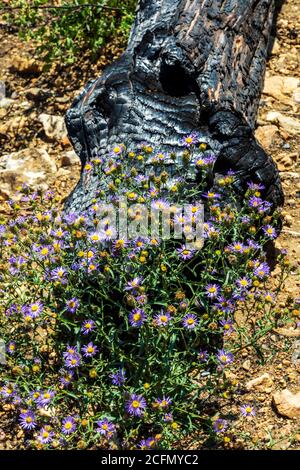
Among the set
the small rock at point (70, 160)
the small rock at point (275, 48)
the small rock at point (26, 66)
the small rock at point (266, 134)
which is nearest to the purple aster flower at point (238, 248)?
the small rock at point (266, 134)

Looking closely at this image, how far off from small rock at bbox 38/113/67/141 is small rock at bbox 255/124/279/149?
132 centimetres

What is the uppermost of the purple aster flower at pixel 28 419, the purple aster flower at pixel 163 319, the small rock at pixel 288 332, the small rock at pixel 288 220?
the purple aster flower at pixel 163 319

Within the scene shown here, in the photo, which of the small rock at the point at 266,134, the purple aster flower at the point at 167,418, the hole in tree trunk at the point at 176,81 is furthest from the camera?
the small rock at the point at 266,134

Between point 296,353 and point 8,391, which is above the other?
point 8,391

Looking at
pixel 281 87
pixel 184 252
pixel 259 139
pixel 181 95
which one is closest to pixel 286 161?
pixel 259 139

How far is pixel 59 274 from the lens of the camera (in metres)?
3.15

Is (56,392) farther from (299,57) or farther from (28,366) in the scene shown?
(299,57)

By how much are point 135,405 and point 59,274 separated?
2.12 ft

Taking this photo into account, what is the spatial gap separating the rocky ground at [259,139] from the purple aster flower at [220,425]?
0.30 ft

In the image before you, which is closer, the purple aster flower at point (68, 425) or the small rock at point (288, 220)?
the purple aster flower at point (68, 425)

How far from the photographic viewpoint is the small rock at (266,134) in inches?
186

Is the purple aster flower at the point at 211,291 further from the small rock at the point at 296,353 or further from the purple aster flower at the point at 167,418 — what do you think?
the small rock at the point at 296,353

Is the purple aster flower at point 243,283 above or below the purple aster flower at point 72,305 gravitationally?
above

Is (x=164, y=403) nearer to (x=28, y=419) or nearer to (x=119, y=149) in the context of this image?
(x=28, y=419)
